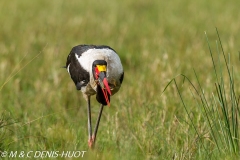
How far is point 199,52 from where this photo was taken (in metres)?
7.89

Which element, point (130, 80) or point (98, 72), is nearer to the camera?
point (98, 72)

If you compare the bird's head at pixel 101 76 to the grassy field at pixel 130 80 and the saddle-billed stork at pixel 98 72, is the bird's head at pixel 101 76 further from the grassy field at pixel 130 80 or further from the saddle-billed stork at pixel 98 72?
the grassy field at pixel 130 80

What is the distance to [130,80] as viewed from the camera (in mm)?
6715

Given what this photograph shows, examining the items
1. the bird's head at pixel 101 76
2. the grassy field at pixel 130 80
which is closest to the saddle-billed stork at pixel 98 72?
the bird's head at pixel 101 76

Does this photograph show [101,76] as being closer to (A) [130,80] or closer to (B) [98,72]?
(B) [98,72]

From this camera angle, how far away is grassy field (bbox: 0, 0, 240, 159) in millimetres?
3895

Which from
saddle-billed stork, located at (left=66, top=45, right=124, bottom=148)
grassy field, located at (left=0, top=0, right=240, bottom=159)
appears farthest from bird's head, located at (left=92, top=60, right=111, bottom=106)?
grassy field, located at (left=0, top=0, right=240, bottom=159)

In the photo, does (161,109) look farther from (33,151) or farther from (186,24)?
(186,24)

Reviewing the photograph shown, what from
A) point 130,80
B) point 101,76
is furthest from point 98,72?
point 130,80

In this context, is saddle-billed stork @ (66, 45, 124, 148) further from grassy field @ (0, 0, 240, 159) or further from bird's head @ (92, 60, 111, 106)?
grassy field @ (0, 0, 240, 159)

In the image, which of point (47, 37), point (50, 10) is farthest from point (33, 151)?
point (50, 10)

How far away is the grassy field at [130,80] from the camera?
12.8ft

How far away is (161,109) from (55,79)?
1.81 m

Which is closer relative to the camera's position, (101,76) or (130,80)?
(101,76)
